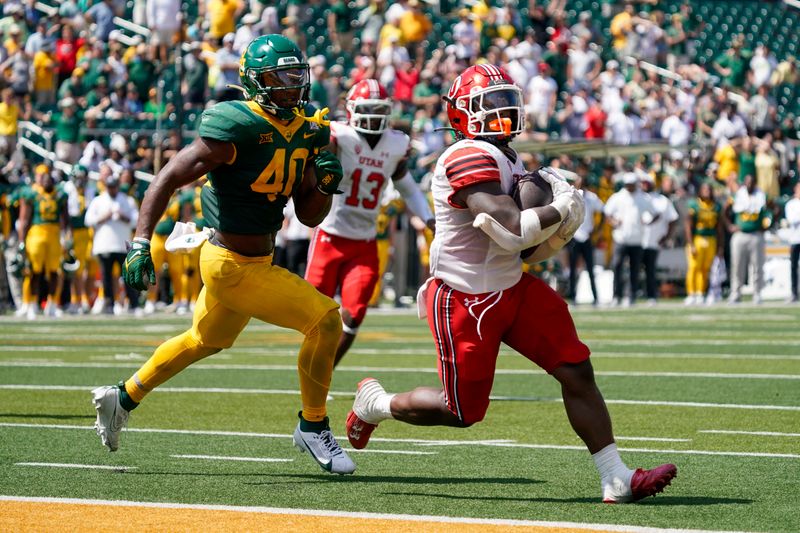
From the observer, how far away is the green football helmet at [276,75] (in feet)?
20.6

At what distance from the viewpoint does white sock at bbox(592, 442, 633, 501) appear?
Answer: 18.1ft

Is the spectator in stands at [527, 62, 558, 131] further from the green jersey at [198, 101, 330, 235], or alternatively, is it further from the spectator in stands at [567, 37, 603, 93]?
the green jersey at [198, 101, 330, 235]

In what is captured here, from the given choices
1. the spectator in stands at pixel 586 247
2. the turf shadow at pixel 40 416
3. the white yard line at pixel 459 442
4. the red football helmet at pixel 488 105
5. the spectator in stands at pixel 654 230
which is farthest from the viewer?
the spectator in stands at pixel 654 230

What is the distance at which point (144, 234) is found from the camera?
19.7ft

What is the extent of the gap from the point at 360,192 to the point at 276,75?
11.5 feet

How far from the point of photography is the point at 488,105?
579 centimetres

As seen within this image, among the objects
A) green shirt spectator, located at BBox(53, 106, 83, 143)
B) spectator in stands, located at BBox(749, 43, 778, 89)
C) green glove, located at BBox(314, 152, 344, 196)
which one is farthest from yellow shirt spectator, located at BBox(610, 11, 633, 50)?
green glove, located at BBox(314, 152, 344, 196)

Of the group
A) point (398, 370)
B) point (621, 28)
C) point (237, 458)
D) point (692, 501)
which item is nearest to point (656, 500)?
point (692, 501)

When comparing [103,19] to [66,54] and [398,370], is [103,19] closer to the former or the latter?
[66,54]

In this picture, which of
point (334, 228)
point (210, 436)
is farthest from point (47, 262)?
point (210, 436)

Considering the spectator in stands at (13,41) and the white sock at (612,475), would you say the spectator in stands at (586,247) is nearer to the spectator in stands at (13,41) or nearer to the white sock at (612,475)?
the spectator in stands at (13,41)

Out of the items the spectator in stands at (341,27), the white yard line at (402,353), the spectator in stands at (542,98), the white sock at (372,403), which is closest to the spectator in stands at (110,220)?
the white yard line at (402,353)

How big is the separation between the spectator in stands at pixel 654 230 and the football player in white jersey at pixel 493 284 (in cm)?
1547

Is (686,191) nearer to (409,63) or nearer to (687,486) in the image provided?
(409,63)
